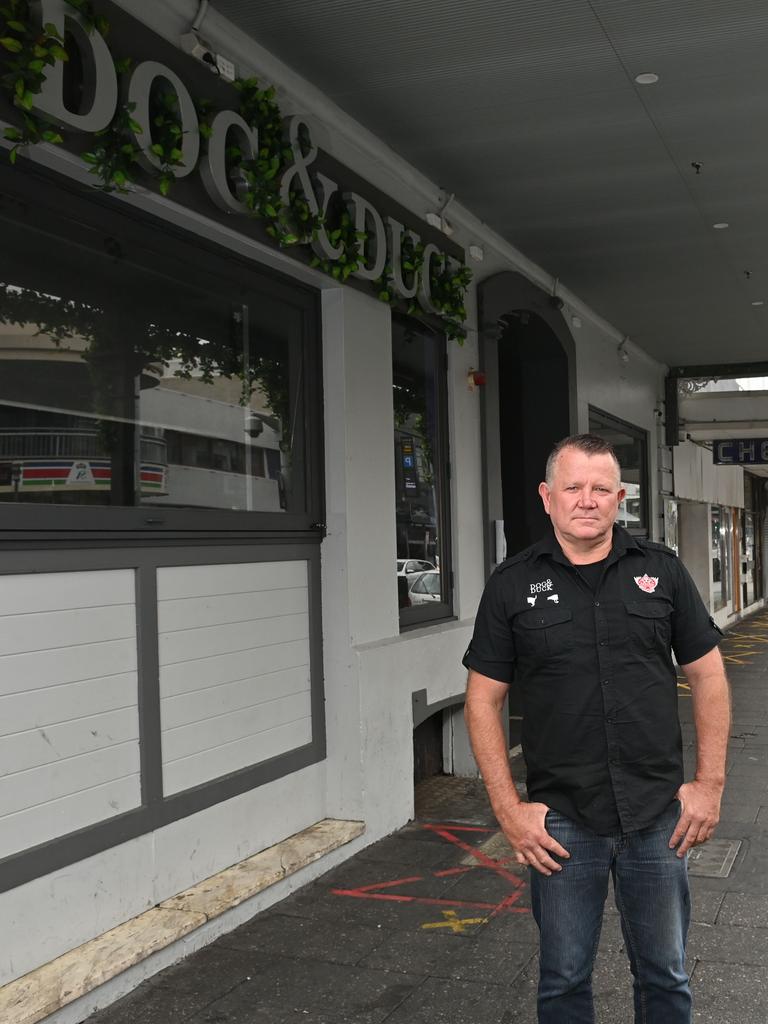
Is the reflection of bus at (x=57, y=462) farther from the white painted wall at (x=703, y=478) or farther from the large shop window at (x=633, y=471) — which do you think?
the white painted wall at (x=703, y=478)

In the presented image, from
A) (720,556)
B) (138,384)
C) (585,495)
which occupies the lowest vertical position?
(720,556)

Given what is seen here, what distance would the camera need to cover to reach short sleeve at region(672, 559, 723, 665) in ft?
9.46

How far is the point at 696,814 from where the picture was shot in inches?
109

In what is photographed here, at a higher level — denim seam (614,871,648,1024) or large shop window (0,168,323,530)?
large shop window (0,168,323,530)

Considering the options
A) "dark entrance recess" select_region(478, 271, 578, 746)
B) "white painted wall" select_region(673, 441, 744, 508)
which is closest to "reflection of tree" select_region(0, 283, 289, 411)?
"dark entrance recess" select_region(478, 271, 578, 746)

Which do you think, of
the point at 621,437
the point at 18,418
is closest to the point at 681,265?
the point at 621,437

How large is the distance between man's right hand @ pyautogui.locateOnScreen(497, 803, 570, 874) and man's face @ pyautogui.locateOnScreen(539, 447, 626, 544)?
2.22 feet

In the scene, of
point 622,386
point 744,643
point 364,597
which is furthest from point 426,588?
point 744,643

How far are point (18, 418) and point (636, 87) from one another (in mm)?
3531

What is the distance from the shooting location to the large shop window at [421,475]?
22.4 feet

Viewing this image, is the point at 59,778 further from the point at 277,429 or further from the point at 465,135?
the point at 465,135

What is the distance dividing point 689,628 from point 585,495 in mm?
436

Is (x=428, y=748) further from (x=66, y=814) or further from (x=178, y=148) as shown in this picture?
(x=178, y=148)

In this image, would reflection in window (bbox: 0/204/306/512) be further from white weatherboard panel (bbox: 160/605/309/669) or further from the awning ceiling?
the awning ceiling
